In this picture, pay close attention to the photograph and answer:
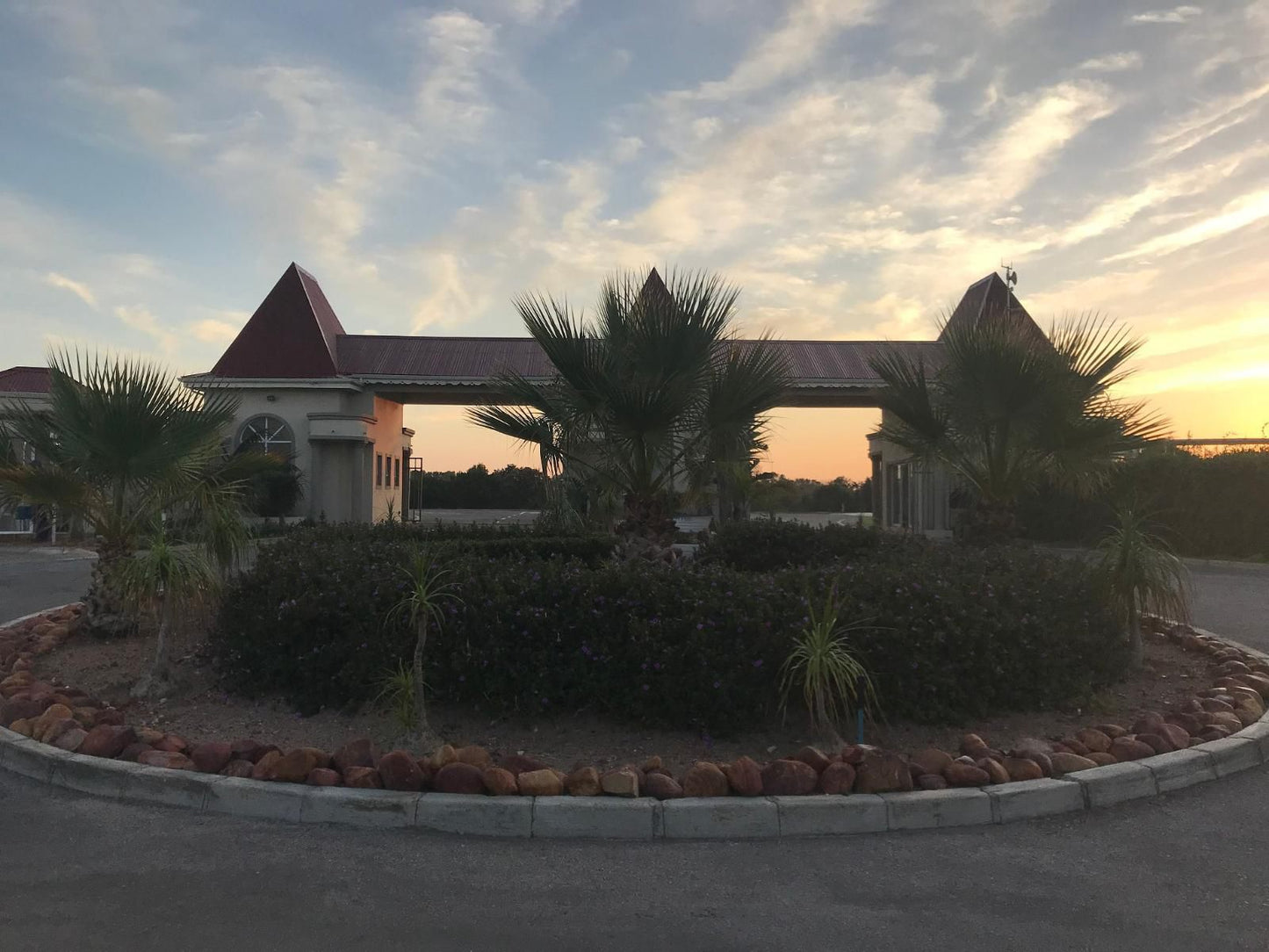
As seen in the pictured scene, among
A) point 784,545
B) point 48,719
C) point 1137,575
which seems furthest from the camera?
point 784,545

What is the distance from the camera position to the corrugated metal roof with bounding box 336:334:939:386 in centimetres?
2655

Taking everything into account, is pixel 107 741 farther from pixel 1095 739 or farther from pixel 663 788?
pixel 1095 739

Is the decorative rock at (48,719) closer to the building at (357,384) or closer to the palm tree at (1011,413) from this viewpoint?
the palm tree at (1011,413)

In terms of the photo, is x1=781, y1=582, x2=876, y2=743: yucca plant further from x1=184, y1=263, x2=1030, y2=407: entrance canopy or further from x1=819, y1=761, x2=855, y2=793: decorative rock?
x1=184, y1=263, x2=1030, y2=407: entrance canopy

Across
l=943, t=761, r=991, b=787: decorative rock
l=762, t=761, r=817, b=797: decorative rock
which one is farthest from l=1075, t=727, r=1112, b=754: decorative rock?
l=762, t=761, r=817, b=797: decorative rock

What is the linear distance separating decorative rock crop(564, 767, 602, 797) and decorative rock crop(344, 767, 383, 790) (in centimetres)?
95

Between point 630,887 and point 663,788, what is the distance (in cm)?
82

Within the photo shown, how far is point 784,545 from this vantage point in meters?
11.0

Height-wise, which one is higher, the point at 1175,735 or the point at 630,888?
the point at 1175,735

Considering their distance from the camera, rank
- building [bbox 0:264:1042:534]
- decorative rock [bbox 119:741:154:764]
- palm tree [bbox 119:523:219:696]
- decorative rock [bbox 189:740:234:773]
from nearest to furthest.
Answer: decorative rock [bbox 189:740:234:773], decorative rock [bbox 119:741:154:764], palm tree [bbox 119:523:219:696], building [bbox 0:264:1042:534]

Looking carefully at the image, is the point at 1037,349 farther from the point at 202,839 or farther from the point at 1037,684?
the point at 202,839

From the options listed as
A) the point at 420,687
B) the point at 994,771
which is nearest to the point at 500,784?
the point at 420,687

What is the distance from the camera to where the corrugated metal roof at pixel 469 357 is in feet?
87.1

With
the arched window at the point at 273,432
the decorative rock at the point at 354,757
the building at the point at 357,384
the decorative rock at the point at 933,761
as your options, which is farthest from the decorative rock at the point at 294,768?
the arched window at the point at 273,432
